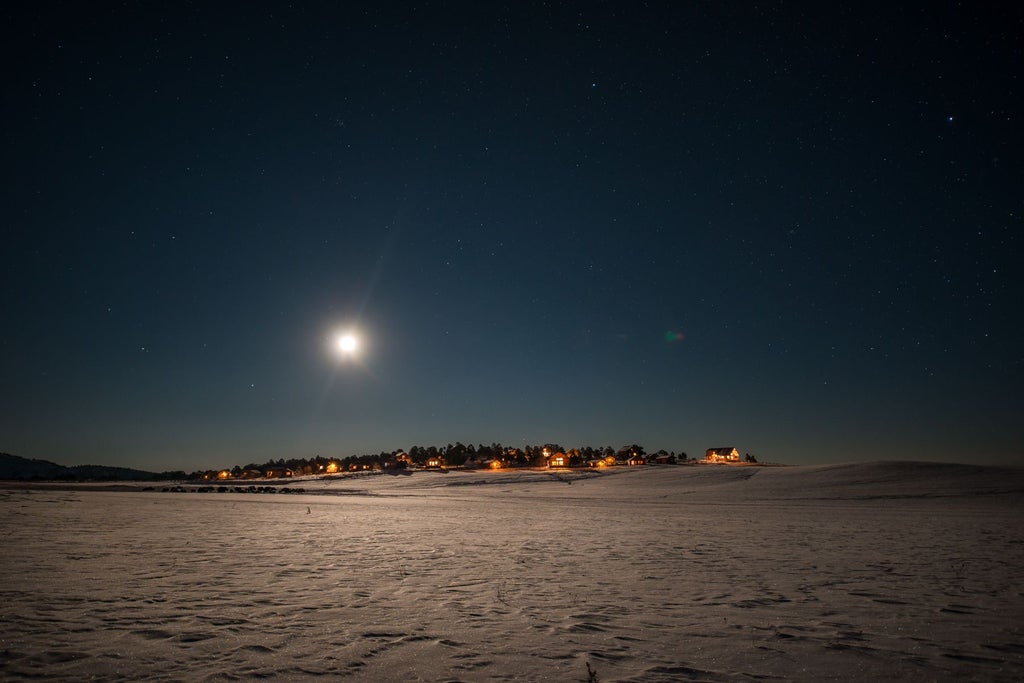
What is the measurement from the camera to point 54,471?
6220 inches

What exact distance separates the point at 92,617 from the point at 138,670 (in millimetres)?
2816

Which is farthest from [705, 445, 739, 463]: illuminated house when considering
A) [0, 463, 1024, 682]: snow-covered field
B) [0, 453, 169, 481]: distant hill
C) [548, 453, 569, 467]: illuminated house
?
[0, 453, 169, 481]: distant hill

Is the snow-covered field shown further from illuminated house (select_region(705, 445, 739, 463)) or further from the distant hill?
the distant hill

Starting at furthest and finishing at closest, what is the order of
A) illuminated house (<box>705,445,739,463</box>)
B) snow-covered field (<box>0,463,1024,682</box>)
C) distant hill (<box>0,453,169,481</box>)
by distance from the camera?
distant hill (<box>0,453,169,481</box>)
illuminated house (<box>705,445,739,463</box>)
snow-covered field (<box>0,463,1024,682</box>)

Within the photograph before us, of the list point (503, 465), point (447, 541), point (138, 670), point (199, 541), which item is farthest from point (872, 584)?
point (503, 465)

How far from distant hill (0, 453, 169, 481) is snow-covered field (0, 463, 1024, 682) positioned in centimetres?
15764

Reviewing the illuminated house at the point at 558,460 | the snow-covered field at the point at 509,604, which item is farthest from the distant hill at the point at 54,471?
the snow-covered field at the point at 509,604

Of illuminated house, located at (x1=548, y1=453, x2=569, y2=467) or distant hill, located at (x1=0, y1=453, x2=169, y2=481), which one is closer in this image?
illuminated house, located at (x1=548, y1=453, x2=569, y2=467)

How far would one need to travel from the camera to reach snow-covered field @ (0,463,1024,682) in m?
5.84

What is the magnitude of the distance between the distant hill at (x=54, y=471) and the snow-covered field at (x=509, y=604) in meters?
158

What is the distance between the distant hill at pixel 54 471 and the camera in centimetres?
13688

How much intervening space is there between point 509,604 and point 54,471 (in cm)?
20891

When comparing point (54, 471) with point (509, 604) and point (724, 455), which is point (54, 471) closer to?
point (724, 455)

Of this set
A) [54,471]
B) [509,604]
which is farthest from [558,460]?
[54,471]
